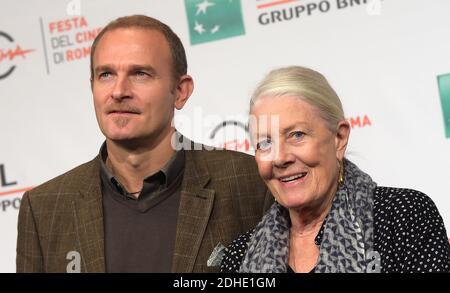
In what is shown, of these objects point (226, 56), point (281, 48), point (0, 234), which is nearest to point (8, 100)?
point (0, 234)

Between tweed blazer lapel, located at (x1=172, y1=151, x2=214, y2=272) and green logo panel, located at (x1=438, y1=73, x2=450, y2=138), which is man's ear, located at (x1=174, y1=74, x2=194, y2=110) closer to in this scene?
tweed blazer lapel, located at (x1=172, y1=151, x2=214, y2=272)

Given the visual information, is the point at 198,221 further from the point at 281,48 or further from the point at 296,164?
the point at 281,48

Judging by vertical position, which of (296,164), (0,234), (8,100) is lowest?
(0,234)

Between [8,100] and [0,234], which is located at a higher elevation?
[8,100]

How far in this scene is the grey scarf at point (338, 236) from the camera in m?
1.90

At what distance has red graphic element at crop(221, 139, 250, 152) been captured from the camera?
306 centimetres

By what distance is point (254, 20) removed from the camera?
3.12 m

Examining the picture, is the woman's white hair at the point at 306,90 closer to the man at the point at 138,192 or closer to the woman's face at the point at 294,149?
the woman's face at the point at 294,149

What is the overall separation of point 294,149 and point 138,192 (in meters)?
0.53

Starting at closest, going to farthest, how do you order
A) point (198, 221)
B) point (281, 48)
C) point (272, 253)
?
1. point (272, 253)
2. point (198, 221)
3. point (281, 48)

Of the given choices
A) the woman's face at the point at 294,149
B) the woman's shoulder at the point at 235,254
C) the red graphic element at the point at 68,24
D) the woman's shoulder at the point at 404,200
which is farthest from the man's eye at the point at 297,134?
the red graphic element at the point at 68,24

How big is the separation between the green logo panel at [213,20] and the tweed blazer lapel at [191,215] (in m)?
0.93

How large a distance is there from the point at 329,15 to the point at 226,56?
0.42 metres
